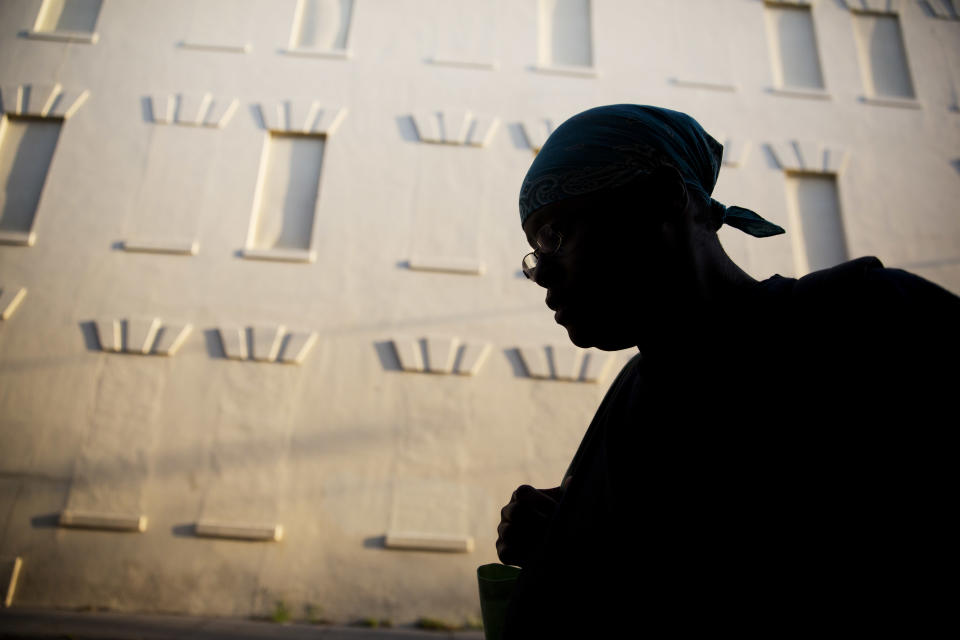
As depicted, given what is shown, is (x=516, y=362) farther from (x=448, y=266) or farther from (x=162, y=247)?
(x=162, y=247)

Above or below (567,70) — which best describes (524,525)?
below

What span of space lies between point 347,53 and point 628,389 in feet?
20.8

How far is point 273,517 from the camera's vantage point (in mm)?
4504

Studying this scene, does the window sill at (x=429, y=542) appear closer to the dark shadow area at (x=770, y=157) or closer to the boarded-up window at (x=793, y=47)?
the dark shadow area at (x=770, y=157)

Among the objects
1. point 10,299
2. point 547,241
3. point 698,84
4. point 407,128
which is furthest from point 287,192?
point 698,84

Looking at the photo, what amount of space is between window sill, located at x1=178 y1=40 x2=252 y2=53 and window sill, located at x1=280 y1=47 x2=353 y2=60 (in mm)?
478

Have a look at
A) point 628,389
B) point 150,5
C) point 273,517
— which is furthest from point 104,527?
point 150,5

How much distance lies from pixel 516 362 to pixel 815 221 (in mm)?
4292

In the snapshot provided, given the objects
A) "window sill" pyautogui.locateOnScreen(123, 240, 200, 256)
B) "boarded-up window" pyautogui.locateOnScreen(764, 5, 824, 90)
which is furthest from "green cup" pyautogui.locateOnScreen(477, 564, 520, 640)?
"boarded-up window" pyautogui.locateOnScreen(764, 5, 824, 90)

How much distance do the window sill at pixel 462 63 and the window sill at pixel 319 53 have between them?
1.04 meters

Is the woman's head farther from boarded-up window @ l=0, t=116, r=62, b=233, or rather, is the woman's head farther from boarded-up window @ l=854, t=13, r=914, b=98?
boarded-up window @ l=854, t=13, r=914, b=98

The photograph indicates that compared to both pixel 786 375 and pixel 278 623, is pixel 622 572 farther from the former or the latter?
pixel 278 623

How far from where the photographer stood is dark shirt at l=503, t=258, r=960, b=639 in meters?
0.69

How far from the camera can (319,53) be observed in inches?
240
